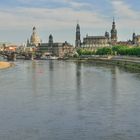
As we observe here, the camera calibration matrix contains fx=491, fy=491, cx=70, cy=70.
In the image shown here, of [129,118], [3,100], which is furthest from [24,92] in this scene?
[129,118]

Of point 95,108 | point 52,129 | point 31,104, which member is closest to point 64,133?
point 52,129

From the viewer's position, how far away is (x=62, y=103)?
113 feet

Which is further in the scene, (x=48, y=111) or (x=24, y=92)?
(x=24, y=92)

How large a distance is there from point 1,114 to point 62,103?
6.49 meters

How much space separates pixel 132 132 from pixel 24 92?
2113cm

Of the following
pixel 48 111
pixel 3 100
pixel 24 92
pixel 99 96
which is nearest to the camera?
pixel 48 111

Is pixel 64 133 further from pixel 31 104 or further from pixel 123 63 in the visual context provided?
pixel 123 63

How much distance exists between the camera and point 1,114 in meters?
29.1

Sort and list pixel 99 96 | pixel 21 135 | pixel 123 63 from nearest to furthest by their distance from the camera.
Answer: pixel 21 135, pixel 99 96, pixel 123 63

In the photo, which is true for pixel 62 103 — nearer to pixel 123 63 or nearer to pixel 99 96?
pixel 99 96

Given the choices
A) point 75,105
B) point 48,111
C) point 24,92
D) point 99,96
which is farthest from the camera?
point 24,92

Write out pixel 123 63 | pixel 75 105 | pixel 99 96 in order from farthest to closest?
pixel 123 63
pixel 99 96
pixel 75 105

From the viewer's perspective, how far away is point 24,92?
4372 cm

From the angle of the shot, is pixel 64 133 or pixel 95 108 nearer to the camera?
pixel 64 133
